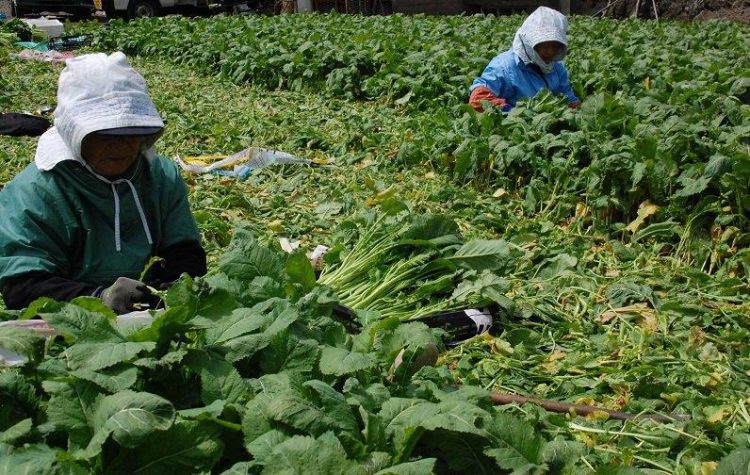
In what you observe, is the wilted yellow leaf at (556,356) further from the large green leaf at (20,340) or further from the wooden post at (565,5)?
the wooden post at (565,5)

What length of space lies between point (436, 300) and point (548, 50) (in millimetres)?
3351

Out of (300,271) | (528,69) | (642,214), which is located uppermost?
(528,69)

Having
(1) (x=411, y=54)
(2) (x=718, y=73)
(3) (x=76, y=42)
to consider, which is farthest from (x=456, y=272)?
(3) (x=76, y=42)

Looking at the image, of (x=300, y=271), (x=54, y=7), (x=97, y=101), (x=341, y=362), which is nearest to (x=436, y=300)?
(x=300, y=271)

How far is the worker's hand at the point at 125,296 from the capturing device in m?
2.84

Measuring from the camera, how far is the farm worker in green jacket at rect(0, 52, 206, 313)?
114 inches

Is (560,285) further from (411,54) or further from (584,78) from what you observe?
(411,54)

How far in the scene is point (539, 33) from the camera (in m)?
6.55

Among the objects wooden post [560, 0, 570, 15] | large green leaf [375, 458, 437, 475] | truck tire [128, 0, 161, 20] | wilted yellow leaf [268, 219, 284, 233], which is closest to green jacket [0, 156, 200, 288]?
large green leaf [375, 458, 437, 475]

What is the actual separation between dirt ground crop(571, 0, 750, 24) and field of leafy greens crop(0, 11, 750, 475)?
15.0 meters

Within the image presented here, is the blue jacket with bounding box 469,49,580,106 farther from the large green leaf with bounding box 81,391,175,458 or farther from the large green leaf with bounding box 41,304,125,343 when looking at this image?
the large green leaf with bounding box 81,391,175,458

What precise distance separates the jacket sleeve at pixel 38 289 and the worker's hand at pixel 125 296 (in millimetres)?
195

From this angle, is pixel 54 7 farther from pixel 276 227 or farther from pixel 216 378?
pixel 216 378

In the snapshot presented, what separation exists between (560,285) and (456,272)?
0.67 meters
